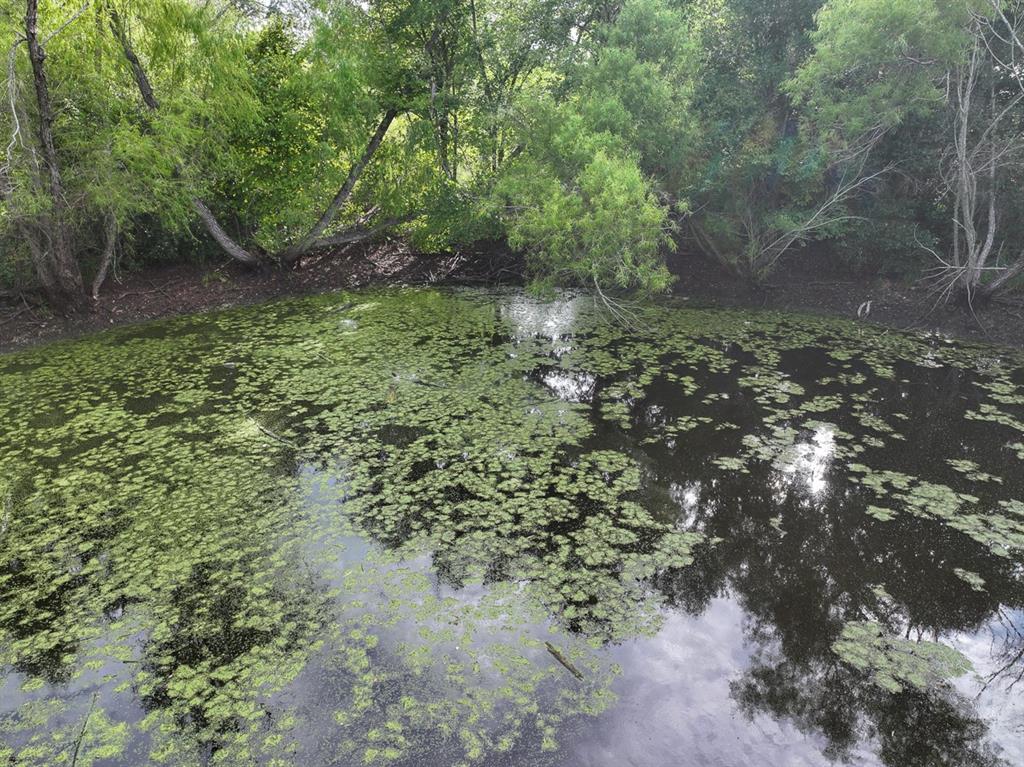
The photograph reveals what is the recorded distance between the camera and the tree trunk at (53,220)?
8.21m

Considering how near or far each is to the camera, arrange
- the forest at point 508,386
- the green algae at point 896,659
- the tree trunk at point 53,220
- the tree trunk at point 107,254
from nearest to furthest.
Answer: the forest at point 508,386 < the green algae at point 896,659 < the tree trunk at point 53,220 < the tree trunk at point 107,254

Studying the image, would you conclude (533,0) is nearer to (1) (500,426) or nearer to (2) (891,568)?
(1) (500,426)

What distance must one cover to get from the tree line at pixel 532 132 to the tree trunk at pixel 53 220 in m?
0.04

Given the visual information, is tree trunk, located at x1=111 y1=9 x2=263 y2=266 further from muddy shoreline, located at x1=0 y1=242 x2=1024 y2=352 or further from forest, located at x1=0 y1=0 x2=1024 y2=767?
muddy shoreline, located at x1=0 y1=242 x2=1024 y2=352

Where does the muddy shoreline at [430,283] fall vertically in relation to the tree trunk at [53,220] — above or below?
below

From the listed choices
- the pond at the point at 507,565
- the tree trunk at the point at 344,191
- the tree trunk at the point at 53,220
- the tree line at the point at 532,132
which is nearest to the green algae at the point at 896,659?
the pond at the point at 507,565

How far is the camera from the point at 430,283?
13734mm

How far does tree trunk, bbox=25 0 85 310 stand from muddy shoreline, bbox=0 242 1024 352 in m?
0.36

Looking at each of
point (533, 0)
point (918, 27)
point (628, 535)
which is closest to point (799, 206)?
point (918, 27)

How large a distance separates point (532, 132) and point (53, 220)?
23.9 feet

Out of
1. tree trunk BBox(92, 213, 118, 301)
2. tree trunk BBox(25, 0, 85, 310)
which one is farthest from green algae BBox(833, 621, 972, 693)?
tree trunk BBox(92, 213, 118, 301)

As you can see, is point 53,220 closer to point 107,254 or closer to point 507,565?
point 107,254

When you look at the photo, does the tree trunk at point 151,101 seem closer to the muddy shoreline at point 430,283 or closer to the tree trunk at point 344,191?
the muddy shoreline at point 430,283

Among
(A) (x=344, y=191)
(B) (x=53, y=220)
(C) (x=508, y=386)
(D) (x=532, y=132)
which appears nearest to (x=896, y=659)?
(C) (x=508, y=386)
